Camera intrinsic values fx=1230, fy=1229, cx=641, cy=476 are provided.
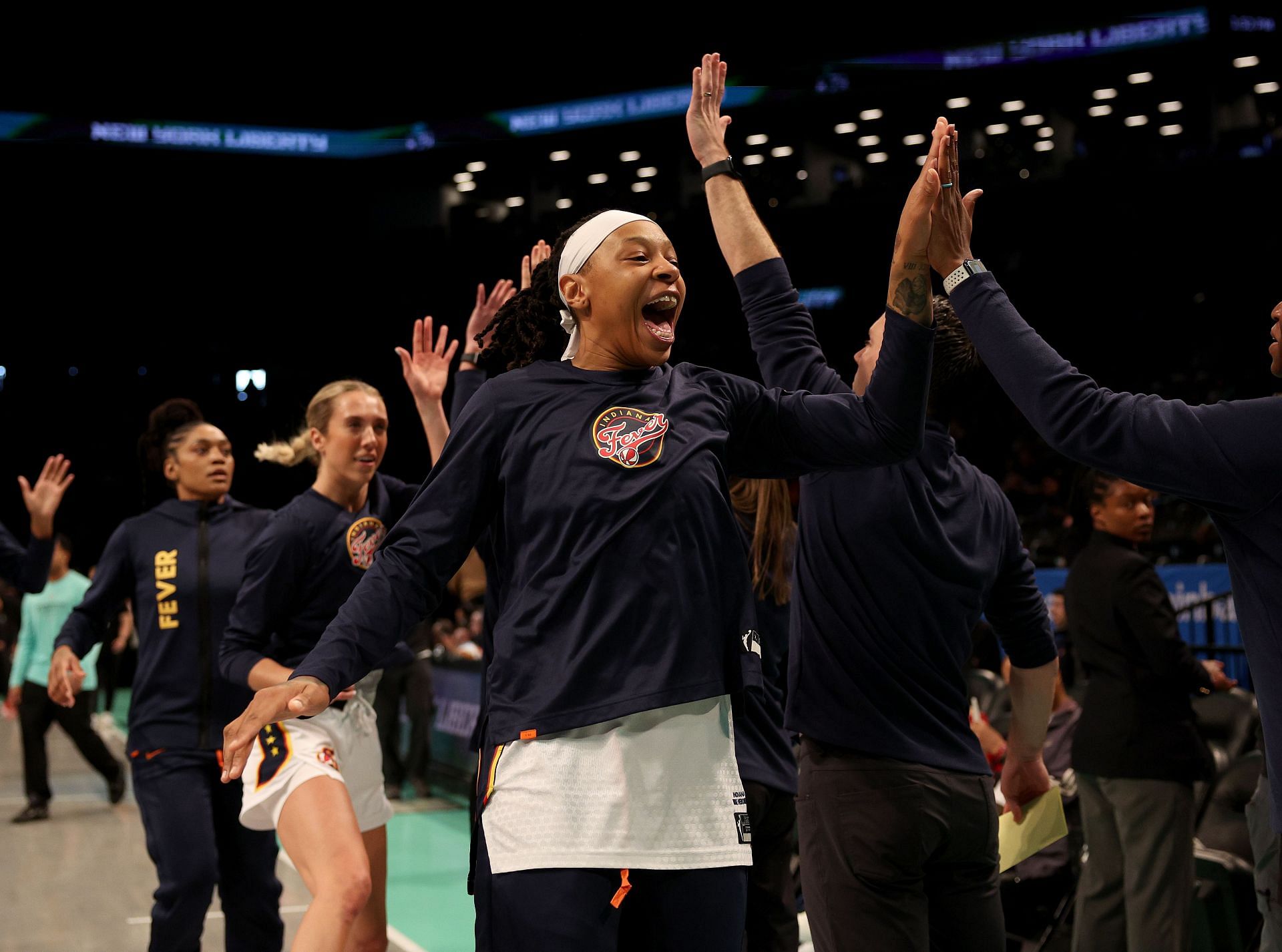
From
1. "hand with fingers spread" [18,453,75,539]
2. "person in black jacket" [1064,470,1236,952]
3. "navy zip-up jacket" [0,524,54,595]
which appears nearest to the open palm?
"person in black jacket" [1064,470,1236,952]

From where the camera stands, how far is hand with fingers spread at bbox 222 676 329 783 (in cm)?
196

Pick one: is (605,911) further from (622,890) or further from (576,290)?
(576,290)

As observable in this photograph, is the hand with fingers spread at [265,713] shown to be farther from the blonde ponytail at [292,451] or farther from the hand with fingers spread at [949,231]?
the blonde ponytail at [292,451]

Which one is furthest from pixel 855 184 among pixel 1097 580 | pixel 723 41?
pixel 1097 580

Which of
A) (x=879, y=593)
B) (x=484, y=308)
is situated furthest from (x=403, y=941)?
(x=879, y=593)

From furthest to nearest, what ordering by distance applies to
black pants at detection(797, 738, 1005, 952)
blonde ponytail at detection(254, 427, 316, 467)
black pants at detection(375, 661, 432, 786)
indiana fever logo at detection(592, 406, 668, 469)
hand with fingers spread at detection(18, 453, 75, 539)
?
black pants at detection(375, 661, 432, 786)
hand with fingers spread at detection(18, 453, 75, 539)
blonde ponytail at detection(254, 427, 316, 467)
black pants at detection(797, 738, 1005, 952)
indiana fever logo at detection(592, 406, 668, 469)

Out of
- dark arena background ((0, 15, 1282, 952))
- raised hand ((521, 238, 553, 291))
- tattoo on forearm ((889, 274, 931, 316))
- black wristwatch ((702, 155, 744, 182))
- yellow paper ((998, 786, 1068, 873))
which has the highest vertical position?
dark arena background ((0, 15, 1282, 952))

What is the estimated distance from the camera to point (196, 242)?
26.6m

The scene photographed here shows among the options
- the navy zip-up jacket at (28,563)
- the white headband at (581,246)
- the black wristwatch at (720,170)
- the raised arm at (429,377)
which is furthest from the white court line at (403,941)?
the black wristwatch at (720,170)

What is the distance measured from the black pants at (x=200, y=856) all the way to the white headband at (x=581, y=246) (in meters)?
2.79

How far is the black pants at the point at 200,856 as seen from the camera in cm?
430

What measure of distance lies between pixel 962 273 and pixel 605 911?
1365mm

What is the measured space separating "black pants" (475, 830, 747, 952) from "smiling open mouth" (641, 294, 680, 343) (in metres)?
0.98

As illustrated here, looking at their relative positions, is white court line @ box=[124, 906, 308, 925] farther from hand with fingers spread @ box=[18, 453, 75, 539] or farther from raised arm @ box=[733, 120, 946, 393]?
raised arm @ box=[733, 120, 946, 393]
